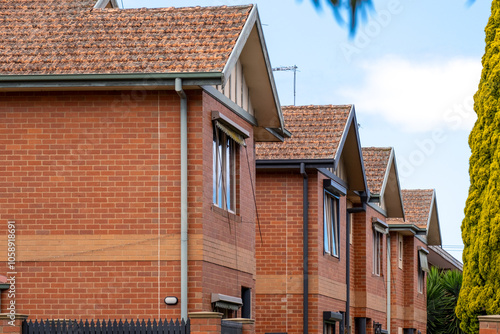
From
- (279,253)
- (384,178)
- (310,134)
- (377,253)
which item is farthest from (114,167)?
(377,253)

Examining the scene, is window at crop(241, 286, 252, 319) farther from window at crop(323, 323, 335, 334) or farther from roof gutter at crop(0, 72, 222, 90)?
roof gutter at crop(0, 72, 222, 90)

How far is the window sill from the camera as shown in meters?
13.7

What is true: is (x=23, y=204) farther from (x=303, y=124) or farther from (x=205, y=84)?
(x=303, y=124)

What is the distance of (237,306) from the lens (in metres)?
14.8

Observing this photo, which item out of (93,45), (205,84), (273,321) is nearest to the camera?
(205,84)

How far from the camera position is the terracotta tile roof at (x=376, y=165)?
963 inches

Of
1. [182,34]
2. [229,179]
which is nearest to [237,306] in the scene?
[229,179]

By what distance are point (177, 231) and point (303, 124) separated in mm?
8310

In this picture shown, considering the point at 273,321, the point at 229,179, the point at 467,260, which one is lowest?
the point at 273,321

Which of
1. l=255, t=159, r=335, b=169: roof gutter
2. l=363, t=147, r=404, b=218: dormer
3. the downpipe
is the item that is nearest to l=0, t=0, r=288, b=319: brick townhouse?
the downpipe

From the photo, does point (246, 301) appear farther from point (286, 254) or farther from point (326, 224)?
point (326, 224)

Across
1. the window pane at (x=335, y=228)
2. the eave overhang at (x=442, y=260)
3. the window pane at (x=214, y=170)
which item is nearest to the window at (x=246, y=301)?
the window pane at (x=214, y=170)

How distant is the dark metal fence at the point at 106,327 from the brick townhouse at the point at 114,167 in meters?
1.27

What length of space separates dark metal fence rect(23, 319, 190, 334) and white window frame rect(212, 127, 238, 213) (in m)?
3.15
